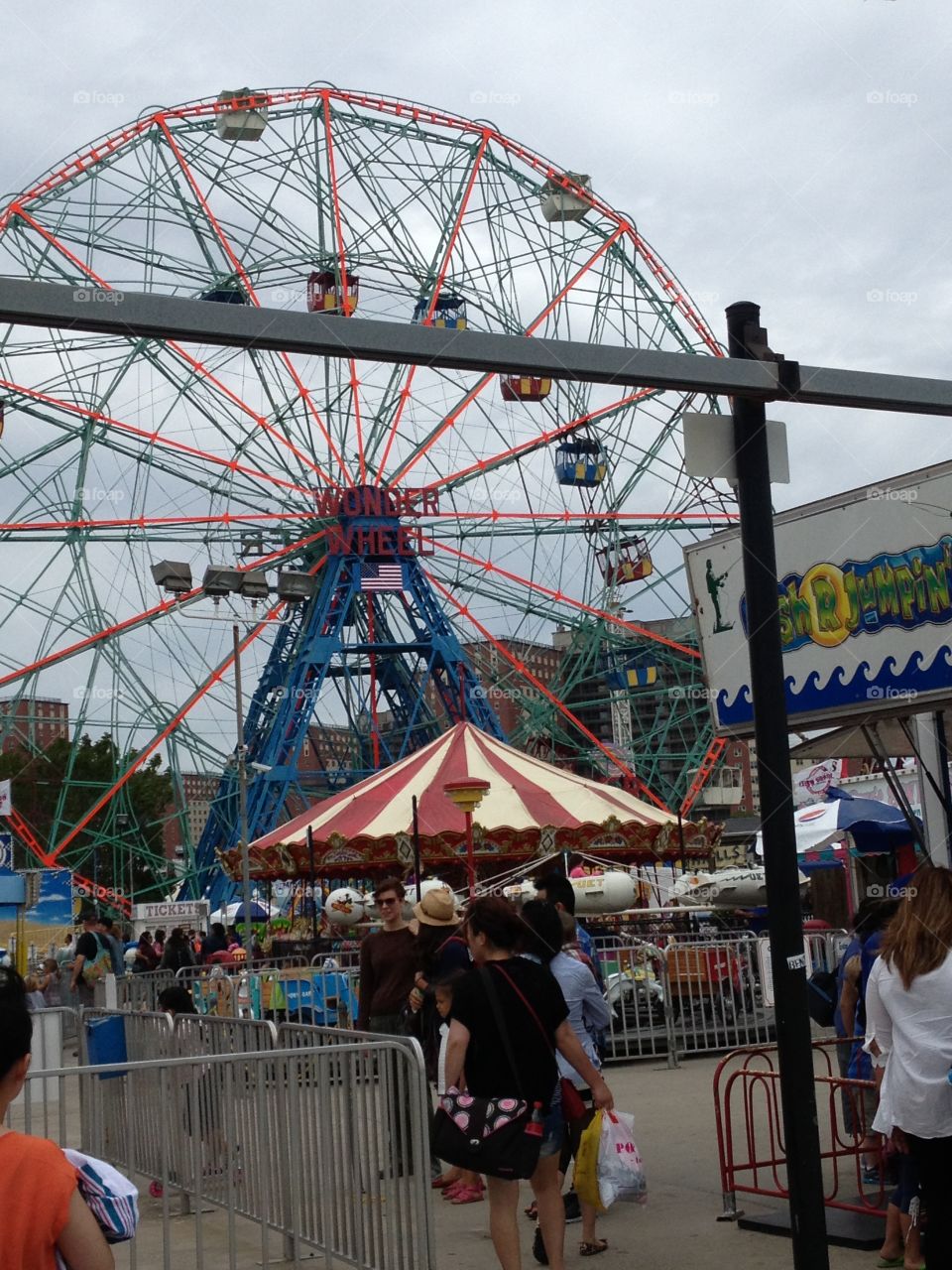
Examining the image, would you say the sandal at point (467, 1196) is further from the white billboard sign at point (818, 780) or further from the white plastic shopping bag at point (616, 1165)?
the white billboard sign at point (818, 780)

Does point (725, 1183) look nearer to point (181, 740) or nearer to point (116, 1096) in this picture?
point (116, 1096)

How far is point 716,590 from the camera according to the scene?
28.8 feet

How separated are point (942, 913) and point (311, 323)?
2.75 m

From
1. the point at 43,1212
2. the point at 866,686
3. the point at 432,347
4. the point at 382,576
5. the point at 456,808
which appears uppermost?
the point at 382,576

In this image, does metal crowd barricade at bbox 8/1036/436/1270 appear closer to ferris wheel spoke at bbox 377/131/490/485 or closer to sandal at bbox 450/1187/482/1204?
sandal at bbox 450/1187/482/1204

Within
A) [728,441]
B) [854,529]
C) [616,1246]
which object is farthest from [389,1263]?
[854,529]

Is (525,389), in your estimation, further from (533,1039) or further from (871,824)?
(533,1039)

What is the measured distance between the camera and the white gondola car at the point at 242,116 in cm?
3003

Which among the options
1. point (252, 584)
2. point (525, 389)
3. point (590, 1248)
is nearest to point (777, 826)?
point (590, 1248)

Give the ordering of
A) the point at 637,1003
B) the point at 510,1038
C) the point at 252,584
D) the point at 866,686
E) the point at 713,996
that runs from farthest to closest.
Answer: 1. the point at 252,584
2. the point at 713,996
3. the point at 637,1003
4. the point at 866,686
5. the point at 510,1038

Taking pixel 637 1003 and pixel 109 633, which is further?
pixel 109 633

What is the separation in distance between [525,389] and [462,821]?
1106cm

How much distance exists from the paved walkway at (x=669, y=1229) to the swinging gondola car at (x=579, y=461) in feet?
73.2

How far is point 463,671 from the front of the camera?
32875mm
